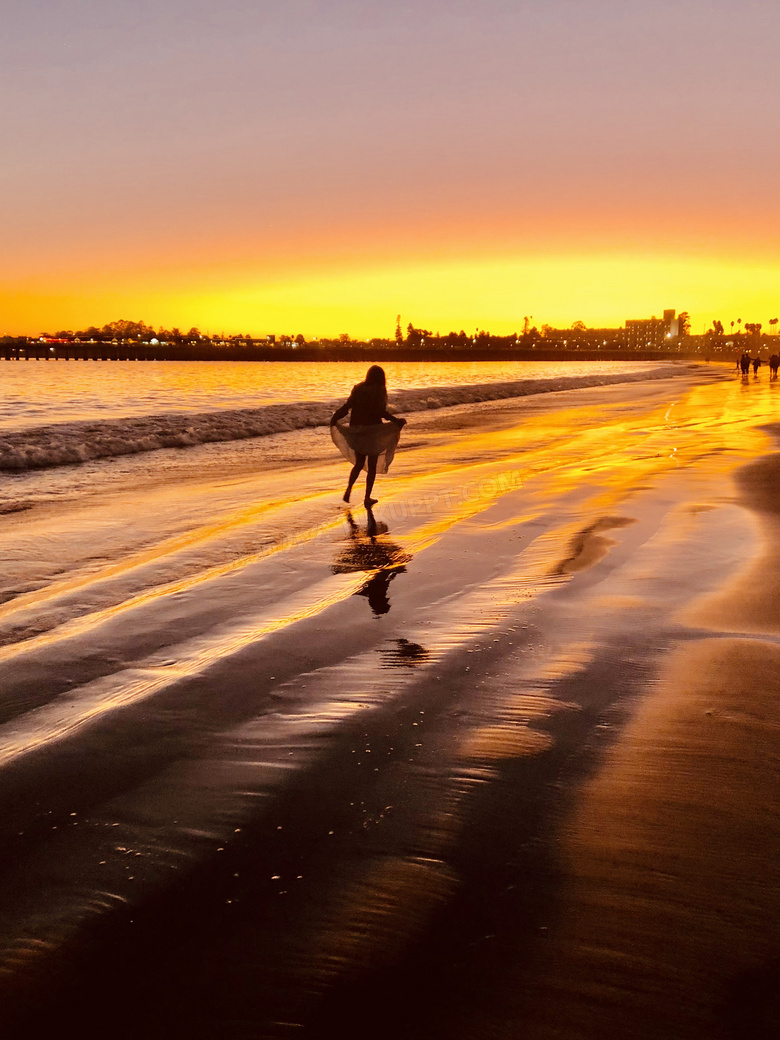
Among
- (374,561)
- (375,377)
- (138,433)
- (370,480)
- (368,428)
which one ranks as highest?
(375,377)

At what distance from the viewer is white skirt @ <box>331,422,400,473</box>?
12.1m

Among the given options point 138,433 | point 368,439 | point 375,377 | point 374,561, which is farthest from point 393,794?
point 138,433

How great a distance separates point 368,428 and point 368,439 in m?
0.16

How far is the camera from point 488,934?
8.26 ft

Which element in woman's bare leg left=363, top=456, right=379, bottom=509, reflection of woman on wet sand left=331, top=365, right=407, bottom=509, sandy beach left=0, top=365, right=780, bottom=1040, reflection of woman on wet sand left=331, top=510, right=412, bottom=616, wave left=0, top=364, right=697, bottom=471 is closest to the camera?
sandy beach left=0, top=365, right=780, bottom=1040

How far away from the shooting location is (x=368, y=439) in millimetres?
12148

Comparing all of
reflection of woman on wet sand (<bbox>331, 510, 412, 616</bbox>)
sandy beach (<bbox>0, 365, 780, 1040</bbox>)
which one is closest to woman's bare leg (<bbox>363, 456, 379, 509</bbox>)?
reflection of woman on wet sand (<bbox>331, 510, 412, 616</bbox>)

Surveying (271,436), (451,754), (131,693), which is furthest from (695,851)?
(271,436)

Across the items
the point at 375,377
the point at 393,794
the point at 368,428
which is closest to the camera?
the point at 393,794

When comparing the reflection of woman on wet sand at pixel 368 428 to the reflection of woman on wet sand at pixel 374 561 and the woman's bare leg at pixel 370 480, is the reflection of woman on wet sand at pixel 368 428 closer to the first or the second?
the woman's bare leg at pixel 370 480

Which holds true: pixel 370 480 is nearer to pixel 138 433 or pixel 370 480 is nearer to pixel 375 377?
pixel 375 377

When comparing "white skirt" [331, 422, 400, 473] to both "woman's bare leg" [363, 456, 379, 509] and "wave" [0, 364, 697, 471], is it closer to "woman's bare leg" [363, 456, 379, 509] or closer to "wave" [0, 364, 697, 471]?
"woman's bare leg" [363, 456, 379, 509]

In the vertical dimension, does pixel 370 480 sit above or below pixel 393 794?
above

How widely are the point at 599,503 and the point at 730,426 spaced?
14.0 m
